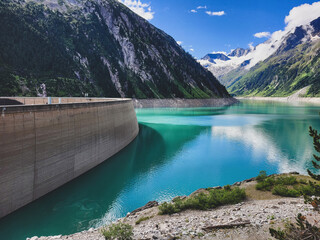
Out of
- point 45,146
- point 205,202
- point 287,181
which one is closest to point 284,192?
point 287,181

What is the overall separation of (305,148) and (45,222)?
137ft

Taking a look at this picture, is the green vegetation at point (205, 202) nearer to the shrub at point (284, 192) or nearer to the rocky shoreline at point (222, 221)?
the rocky shoreline at point (222, 221)

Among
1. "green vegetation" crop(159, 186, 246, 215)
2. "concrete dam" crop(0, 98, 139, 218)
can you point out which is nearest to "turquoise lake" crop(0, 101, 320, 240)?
"concrete dam" crop(0, 98, 139, 218)

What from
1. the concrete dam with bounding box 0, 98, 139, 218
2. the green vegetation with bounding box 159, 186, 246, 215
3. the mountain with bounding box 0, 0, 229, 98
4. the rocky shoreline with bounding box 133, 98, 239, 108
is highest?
the mountain with bounding box 0, 0, 229, 98

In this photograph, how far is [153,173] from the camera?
28.6 m

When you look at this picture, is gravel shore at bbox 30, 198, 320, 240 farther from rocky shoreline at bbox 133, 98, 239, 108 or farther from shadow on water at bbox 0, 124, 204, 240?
rocky shoreline at bbox 133, 98, 239, 108

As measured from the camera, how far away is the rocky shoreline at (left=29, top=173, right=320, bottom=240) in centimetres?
1219

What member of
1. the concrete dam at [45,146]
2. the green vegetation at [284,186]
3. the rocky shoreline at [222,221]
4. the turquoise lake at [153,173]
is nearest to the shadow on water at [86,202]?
the turquoise lake at [153,173]

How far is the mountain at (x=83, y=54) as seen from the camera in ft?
288

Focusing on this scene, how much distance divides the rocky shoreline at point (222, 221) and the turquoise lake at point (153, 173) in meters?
3.69

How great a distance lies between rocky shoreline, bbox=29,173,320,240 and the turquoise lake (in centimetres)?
369

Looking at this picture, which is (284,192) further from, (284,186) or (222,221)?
(222,221)

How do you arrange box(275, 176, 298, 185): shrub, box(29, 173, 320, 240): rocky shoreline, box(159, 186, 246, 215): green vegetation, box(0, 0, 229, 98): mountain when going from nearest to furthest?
box(29, 173, 320, 240): rocky shoreline < box(159, 186, 246, 215): green vegetation < box(275, 176, 298, 185): shrub < box(0, 0, 229, 98): mountain

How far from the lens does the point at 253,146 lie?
41.9 metres
